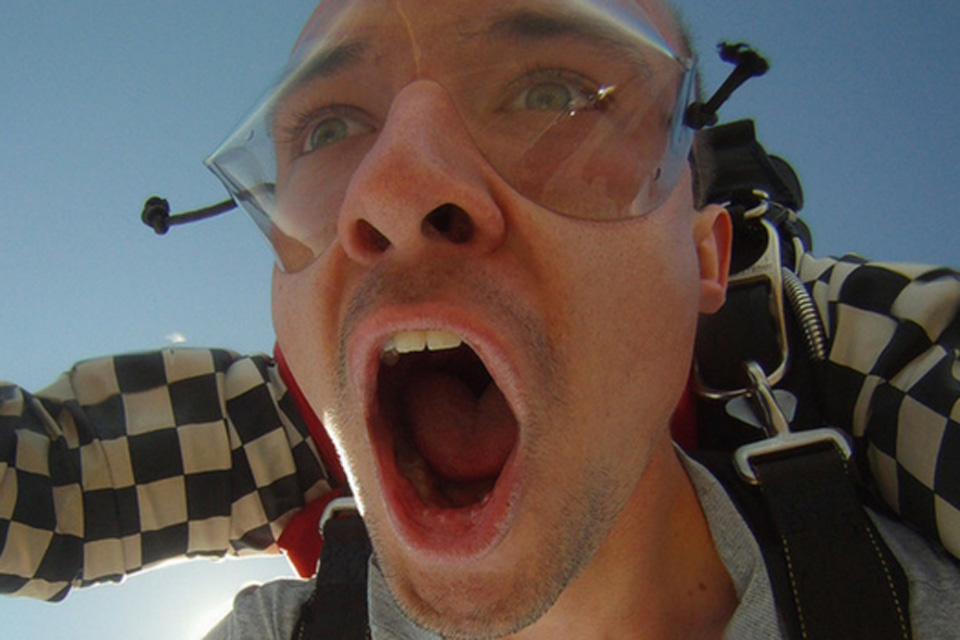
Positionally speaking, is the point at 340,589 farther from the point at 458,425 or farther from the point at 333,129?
the point at 333,129

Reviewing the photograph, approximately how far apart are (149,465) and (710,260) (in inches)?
43.5

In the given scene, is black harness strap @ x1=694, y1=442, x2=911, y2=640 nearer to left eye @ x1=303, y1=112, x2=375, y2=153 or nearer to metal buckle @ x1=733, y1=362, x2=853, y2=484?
metal buckle @ x1=733, y1=362, x2=853, y2=484

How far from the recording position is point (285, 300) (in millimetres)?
874

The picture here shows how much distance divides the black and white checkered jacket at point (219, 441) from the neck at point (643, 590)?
34cm

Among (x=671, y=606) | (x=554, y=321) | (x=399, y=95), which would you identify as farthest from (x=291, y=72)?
(x=671, y=606)

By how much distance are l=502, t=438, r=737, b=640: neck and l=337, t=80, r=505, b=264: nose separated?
534mm

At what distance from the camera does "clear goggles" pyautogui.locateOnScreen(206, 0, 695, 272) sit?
697 mm

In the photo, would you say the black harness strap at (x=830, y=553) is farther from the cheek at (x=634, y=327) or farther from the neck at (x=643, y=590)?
the cheek at (x=634, y=327)

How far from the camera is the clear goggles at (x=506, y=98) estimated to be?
70cm

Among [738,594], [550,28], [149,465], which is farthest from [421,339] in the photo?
[149,465]

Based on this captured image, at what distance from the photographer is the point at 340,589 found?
970 mm

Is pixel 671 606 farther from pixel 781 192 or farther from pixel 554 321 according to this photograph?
pixel 781 192

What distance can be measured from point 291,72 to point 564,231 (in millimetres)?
492

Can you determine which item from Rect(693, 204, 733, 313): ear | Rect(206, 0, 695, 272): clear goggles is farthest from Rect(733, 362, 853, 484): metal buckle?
Rect(206, 0, 695, 272): clear goggles
